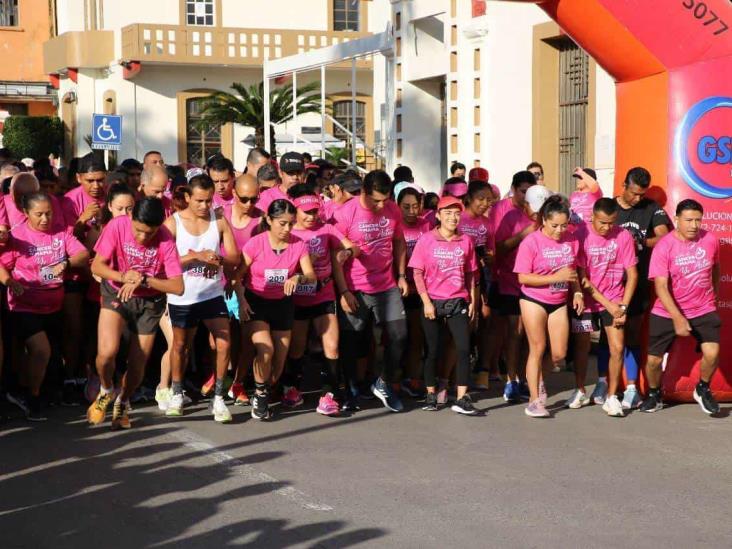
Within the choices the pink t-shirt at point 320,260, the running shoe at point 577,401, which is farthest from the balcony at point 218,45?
the running shoe at point 577,401

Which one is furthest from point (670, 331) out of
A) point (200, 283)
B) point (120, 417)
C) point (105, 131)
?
point (105, 131)

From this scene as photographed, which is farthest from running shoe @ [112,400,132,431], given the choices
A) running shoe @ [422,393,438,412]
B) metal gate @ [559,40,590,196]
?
metal gate @ [559,40,590,196]

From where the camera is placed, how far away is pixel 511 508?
23.5 ft

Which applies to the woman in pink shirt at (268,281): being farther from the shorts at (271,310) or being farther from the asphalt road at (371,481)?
the asphalt road at (371,481)

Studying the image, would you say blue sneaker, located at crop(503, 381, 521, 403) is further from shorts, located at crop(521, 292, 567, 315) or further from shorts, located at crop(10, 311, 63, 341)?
shorts, located at crop(10, 311, 63, 341)

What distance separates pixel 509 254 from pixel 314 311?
71.0 inches

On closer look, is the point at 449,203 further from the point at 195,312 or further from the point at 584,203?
the point at 195,312

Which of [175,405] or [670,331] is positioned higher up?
[670,331]

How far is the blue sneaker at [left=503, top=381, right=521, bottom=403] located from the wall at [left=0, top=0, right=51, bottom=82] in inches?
1614

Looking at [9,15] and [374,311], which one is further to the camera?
[9,15]

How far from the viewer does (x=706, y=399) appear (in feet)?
33.3

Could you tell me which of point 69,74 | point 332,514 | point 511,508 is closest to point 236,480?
point 332,514

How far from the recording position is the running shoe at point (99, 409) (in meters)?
9.61

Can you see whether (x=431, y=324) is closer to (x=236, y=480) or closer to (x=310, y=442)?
(x=310, y=442)
